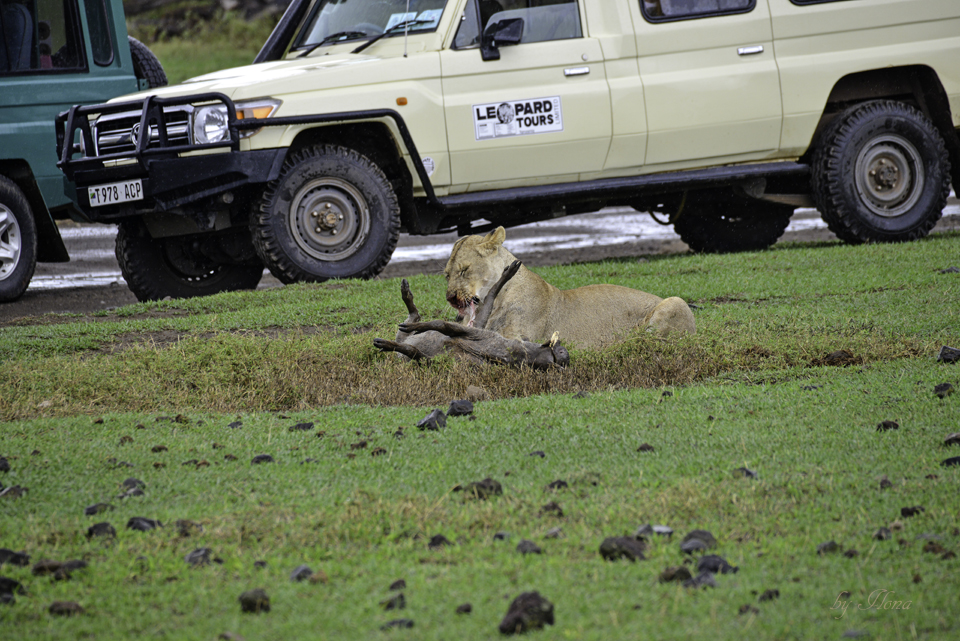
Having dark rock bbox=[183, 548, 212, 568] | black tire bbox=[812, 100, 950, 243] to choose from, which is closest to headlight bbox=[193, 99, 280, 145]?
black tire bbox=[812, 100, 950, 243]

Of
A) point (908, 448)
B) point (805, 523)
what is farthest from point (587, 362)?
point (805, 523)

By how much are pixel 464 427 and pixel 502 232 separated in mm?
1816

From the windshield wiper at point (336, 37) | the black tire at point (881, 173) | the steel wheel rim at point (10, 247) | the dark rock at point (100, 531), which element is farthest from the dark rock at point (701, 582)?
the steel wheel rim at point (10, 247)

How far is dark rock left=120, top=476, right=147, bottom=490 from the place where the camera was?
376cm

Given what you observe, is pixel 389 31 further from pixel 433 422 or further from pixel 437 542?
pixel 437 542

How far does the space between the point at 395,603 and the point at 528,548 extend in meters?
0.50

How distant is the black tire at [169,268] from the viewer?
9.11 metres

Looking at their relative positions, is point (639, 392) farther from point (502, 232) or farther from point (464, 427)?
point (502, 232)

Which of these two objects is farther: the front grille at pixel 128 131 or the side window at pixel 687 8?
the side window at pixel 687 8

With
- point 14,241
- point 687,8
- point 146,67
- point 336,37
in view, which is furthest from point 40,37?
point 687,8

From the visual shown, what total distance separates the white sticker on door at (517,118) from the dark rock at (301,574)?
6425 mm

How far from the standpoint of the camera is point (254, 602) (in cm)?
278

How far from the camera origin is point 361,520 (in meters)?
3.37

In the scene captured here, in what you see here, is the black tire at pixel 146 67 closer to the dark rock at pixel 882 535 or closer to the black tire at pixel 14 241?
the black tire at pixel 14 241
